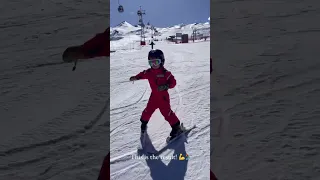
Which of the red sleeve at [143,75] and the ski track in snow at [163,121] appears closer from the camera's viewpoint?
the ski track in snow at [163,121]

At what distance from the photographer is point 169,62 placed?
2.63 ft

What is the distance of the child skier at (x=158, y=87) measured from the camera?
27.3 inches

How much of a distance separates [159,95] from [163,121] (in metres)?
0.08

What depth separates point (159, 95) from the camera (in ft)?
2.32

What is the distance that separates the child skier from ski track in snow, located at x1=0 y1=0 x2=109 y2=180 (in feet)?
0.43

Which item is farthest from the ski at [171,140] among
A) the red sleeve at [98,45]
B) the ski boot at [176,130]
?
the red sleeve at [98,45]

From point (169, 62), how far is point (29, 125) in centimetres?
48

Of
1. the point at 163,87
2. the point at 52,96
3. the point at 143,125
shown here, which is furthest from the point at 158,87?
the point at 52,96

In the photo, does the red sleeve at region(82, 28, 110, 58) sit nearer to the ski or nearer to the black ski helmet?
the black ski helmet

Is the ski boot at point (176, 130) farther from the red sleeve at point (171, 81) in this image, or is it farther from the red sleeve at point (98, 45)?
the red sleeve at point (98, 45)
